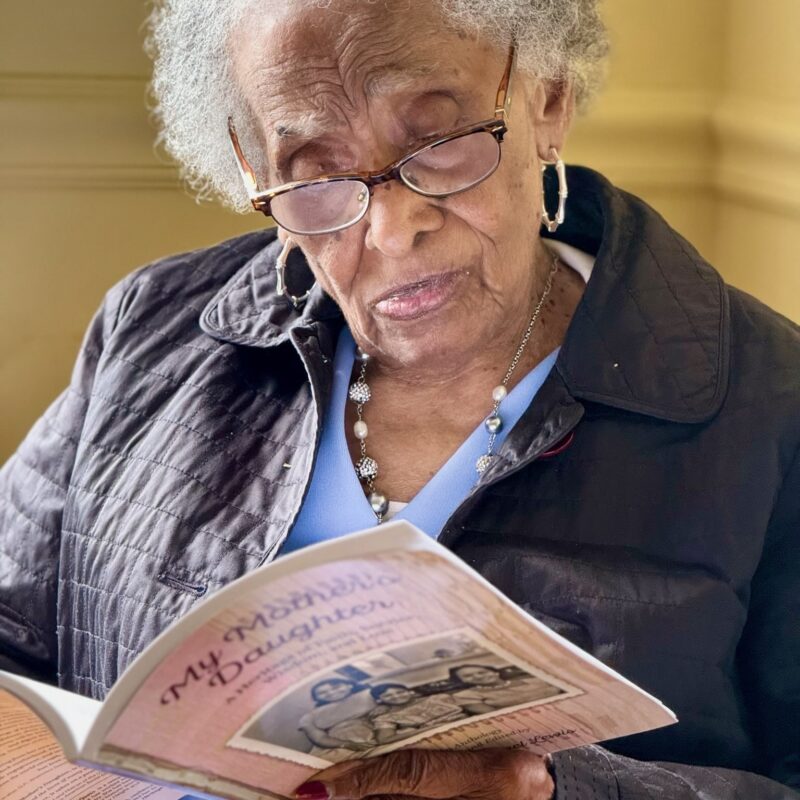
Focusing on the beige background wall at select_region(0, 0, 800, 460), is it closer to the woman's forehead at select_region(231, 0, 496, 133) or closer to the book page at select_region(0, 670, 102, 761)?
the woman's forehead at select_region(231, 0, 496, 133)

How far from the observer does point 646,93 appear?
6.54ft

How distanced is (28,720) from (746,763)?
74cm

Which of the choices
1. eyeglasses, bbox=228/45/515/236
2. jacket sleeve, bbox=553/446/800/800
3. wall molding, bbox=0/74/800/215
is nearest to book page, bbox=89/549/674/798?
jacket sleeve, bbox=553/446/800/800

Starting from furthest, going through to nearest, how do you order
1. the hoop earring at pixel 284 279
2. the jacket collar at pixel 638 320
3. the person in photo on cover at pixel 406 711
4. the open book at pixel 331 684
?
the hoop earring at pixel 284 279
the jacket collar at pixel 638 320
the person in photo on cover at pixel 406 711
the open book at pixel 331 684

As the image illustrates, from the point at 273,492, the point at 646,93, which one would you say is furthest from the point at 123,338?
the point at 646,93

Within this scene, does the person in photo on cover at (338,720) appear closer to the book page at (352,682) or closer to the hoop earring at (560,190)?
the book page at (352,682)

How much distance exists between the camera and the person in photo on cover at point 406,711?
86 cm

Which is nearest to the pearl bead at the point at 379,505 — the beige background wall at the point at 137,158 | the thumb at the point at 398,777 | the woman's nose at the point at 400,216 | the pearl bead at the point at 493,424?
the pearl bead at the point at 493,424

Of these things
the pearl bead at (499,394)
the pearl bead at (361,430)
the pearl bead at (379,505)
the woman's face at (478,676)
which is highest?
the pearl bead at (499,394)

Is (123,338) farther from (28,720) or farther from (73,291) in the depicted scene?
(28,720)

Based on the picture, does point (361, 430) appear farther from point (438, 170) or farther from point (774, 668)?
point (774, 668)

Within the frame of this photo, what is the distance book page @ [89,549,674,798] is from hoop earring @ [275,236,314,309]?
723 millimetres

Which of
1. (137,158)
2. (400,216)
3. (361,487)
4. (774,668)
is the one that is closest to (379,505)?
(361,487)

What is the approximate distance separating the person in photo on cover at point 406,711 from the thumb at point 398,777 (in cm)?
5
